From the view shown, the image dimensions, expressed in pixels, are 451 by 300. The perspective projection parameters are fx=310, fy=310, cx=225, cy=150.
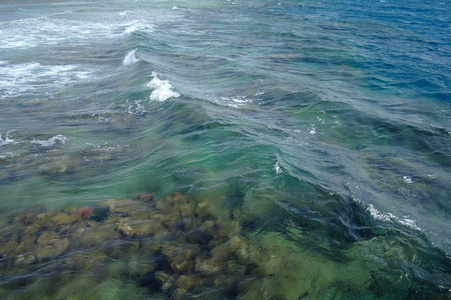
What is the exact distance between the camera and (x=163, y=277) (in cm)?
762

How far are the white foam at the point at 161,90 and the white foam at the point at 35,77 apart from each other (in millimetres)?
6207

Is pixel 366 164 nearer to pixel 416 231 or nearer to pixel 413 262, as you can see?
pixel 416 231

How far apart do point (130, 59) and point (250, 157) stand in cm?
1868

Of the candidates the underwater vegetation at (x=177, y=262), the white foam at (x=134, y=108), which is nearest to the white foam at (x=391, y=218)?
the underwater vegetation at (x=177, y=262)

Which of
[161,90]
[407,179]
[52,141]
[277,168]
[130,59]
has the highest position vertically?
[130,59]

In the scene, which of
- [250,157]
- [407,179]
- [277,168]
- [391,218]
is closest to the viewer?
[391,218]

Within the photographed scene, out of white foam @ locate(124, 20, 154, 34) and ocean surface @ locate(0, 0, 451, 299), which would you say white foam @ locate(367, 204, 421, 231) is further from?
white foam @ locate(124, 20, 154, 34)

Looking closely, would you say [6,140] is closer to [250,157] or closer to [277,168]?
[250,157]

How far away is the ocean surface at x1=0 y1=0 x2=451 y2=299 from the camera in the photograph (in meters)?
7.70

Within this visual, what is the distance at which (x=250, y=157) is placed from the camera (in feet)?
42.0

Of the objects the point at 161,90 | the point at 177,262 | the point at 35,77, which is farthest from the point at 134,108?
the point at 177,262

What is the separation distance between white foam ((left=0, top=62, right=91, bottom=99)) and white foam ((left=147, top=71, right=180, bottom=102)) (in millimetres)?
6207

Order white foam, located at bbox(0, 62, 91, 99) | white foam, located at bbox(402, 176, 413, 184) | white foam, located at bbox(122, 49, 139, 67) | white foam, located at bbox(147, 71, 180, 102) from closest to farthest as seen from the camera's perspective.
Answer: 1. white foam, located at bbox(402, 176, 413, 184)
2. white foam, located at bbox(147, 71, 180, 102)
3. white foam, located at bbox(0, 62, 91, 99)
4. white foam, located at bbox(122, 49, 139, 67)

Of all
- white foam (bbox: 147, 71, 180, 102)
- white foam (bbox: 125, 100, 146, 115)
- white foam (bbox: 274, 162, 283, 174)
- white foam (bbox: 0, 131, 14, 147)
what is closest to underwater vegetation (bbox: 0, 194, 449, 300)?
white foam (bbox: 274, 162, 283, 174)
